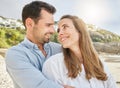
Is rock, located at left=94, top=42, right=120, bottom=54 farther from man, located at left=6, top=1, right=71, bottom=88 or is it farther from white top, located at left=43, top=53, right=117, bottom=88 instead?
white top, located at left=43, top=53, right=117, bottom=88

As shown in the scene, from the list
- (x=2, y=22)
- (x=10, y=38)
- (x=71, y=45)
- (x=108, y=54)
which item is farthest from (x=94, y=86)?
(x=2, y=22)

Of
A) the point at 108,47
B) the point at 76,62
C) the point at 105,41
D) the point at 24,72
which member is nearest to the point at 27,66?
the point at 24,72

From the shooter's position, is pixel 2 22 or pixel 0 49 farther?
pixel 2 22

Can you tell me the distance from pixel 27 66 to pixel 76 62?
0.24 m

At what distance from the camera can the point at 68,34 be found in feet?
5.05

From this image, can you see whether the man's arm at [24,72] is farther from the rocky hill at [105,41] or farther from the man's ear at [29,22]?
the rocky hill at [105,41]

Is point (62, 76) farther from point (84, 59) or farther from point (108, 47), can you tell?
point (108, 47)

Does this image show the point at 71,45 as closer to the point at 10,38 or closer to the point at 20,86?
the point at 20,86

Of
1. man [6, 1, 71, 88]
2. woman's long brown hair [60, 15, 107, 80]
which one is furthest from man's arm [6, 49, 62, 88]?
woman's long brown hair [60, 15, 107, 80]

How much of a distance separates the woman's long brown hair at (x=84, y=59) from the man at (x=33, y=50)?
120 millimetres

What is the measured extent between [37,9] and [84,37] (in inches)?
11.8

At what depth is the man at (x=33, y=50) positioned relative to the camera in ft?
4.77

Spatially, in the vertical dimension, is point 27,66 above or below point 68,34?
below

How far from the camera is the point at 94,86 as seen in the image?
1.48m
